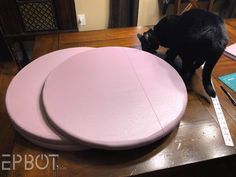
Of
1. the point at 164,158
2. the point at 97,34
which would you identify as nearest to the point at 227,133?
the point at 164,158

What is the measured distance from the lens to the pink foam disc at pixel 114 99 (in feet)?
1.55

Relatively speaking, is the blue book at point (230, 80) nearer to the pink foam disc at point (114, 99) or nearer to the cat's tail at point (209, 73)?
the cat's tail at point (209, 73)

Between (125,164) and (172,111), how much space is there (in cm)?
20

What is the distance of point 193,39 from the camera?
0.62 meters

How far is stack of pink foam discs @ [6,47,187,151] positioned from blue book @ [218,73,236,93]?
0.77ft

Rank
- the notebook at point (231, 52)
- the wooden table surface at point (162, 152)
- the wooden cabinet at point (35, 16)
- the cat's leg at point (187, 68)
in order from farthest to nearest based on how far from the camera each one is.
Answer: the wooden cabinet at point (35, 16) → the notebook at point (231, 52) → the cat's leg at point (187, 68) → the wooden table surface at point (162, 152)

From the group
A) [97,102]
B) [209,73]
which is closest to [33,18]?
[97,102]

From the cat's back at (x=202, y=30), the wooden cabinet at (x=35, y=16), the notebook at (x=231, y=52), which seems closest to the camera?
the cat's back at (x=202, y=30)

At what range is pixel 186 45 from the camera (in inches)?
26.1

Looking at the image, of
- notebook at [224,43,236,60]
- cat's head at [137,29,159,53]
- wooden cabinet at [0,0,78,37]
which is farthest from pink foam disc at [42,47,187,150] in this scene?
wooden cabinet at [0,0,78,37]

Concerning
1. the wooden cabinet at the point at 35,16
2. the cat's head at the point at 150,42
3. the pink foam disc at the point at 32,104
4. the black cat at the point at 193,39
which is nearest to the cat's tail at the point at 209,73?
the black cat at the point at 193,39

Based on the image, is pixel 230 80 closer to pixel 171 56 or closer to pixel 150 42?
pixel 171 56

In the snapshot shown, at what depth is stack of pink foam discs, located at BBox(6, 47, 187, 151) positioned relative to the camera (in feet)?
1.56

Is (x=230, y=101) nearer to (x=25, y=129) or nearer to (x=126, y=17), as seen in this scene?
(x=25, y=129)
